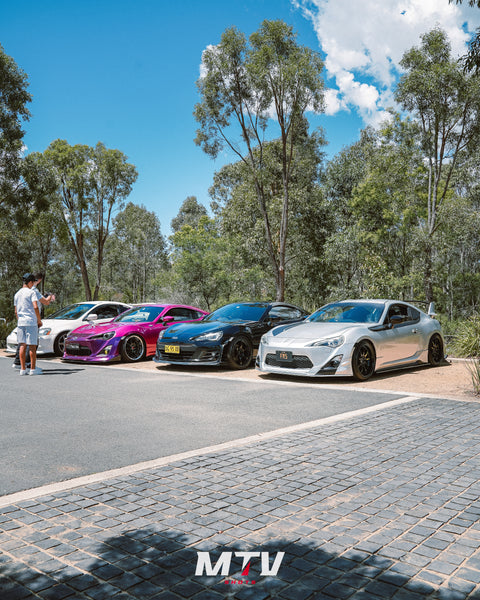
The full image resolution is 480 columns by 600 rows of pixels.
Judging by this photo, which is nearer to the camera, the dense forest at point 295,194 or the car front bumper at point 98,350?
the car front bumper at point 98,350

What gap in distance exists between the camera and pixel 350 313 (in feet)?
34.6

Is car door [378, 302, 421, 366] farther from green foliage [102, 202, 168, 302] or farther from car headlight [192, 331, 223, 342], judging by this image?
green foliage [102, 202, 168, 302]

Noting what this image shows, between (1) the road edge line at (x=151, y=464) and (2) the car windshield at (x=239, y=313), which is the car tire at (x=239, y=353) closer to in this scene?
(2) the car windshield at (x=239, y=313)

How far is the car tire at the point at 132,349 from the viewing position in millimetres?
12695

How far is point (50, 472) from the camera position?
427 centimetres

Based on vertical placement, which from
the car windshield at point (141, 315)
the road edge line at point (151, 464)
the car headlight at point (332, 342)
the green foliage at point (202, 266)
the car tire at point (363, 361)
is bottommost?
the road edge line at point (151, 464)

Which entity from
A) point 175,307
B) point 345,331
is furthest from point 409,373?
point 175,307

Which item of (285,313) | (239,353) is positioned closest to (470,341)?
(285,313)

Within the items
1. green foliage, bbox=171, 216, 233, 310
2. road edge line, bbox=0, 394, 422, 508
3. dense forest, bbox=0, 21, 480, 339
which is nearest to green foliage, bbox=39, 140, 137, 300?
dense forest, bbox=0, 21, 480, 339

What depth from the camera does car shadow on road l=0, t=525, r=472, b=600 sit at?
8.00ft

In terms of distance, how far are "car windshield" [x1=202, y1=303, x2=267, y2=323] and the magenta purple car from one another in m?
1.17

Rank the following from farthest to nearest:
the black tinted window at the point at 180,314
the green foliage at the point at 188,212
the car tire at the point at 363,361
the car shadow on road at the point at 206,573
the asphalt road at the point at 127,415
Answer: the green foliage at the point at 188,212 → the black tinted window at the point at 180,314 → the car tire at the point at 363,361 → the asphalt road at the point at 127,415 → the car shadow on road at the point at 206,573

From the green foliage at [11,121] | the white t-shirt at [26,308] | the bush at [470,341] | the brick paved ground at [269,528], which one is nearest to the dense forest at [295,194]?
the green foliage at [11,121]

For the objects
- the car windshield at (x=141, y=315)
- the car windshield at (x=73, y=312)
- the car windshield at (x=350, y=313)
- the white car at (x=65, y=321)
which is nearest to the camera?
the car windshield at (x=350, y=313)
